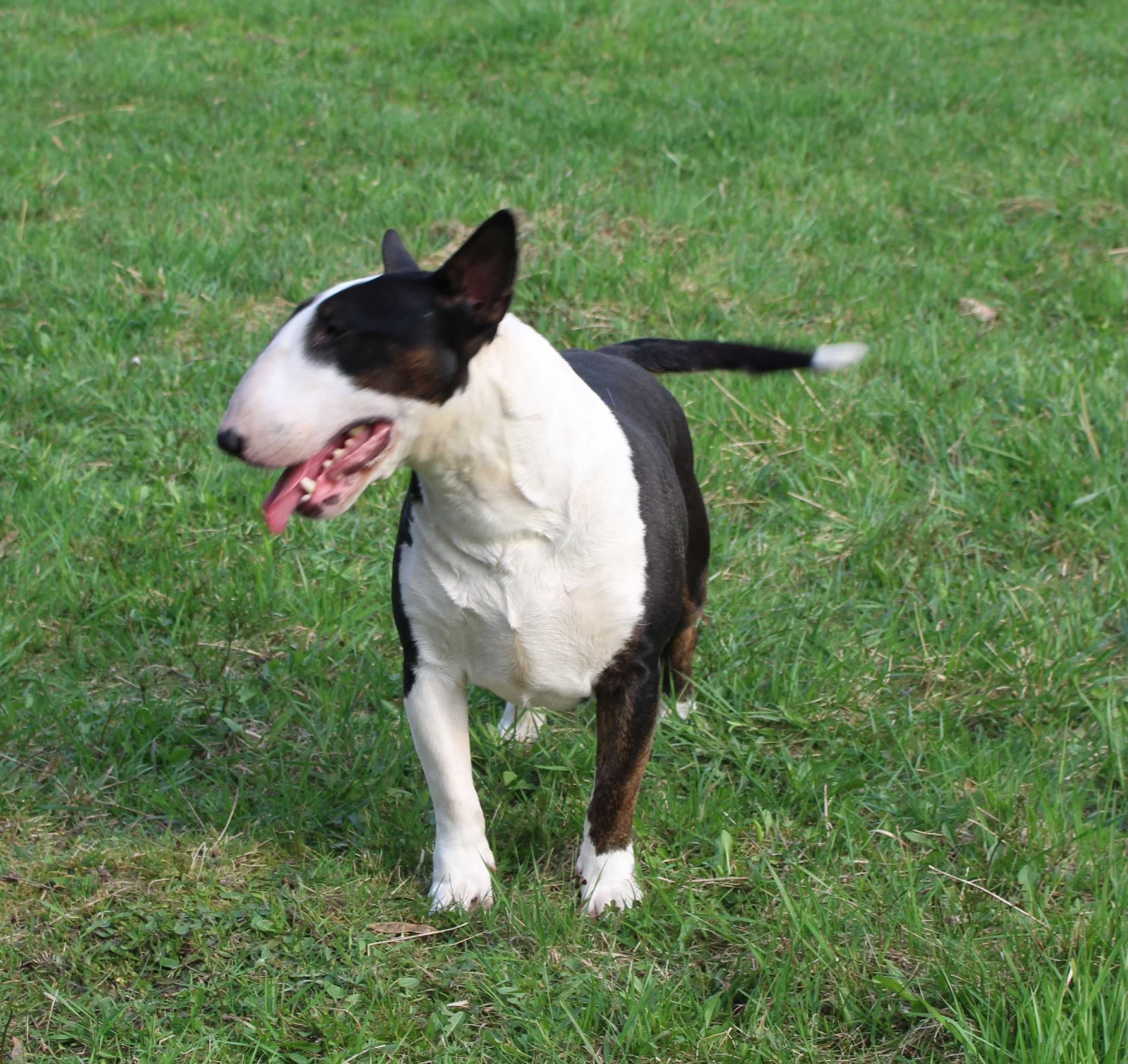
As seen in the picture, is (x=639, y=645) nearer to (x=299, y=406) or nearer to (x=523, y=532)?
(x=523, y=532)

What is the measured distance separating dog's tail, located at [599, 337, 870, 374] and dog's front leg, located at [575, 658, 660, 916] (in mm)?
937

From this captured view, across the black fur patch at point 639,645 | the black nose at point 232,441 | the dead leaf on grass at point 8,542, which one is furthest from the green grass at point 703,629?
the black nose at point 232,441

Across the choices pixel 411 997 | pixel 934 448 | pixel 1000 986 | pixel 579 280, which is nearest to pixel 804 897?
pixel 1000 986

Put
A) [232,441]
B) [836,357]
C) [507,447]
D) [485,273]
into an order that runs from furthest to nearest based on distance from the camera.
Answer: [836,357], [507,447], [485,273], [232,441]

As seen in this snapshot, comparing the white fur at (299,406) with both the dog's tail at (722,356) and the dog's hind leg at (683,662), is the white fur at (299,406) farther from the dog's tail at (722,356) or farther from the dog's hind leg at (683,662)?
the dog's hind leg at (683,662)

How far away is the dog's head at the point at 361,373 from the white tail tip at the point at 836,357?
3.99 ft

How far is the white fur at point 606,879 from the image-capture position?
2643 millimetres

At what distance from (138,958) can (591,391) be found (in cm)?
138

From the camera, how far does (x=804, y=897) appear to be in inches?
97.3

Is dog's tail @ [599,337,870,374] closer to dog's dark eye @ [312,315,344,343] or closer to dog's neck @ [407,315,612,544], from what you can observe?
dog's neck @ [407,315,612,544]

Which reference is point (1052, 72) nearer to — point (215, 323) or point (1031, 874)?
point (215, 323)

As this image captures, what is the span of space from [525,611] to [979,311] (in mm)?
3568

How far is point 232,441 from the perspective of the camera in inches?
80.4

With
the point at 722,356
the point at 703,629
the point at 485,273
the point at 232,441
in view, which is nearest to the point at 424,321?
the point at 485,273
